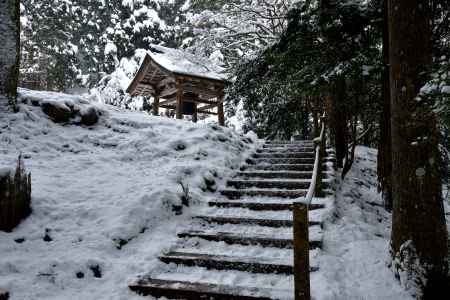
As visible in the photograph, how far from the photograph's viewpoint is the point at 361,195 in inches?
270

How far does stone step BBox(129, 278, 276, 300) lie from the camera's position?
3484 mm

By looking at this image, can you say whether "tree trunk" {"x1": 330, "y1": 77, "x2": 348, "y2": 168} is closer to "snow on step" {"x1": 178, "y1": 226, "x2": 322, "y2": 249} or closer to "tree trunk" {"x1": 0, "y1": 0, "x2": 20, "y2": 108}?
"snow on step" {"x1": 178, "y1": 226, "x2": 322, "y2": 249}

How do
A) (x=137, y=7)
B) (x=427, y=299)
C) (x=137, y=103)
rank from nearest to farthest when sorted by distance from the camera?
(x=427, y=299) < (x=137, y=103) < (x=137, y=7)

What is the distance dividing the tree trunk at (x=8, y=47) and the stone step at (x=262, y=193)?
14.8 feet

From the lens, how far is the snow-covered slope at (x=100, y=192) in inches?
152

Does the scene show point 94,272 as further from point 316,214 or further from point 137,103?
point 137,103

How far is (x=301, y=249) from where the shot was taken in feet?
9.84

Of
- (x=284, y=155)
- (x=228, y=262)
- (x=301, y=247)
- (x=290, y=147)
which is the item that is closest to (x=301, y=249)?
(x=301, y=247)

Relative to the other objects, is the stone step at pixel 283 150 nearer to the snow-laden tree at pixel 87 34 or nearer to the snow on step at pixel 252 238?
the snow on step at pixel 252 238

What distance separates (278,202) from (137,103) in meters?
22.2

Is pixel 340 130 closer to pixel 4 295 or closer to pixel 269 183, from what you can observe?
pixel 269 183

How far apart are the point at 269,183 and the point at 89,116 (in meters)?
4.28

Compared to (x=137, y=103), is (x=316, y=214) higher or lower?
lower

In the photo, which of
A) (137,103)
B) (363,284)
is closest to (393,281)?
(363,284)
